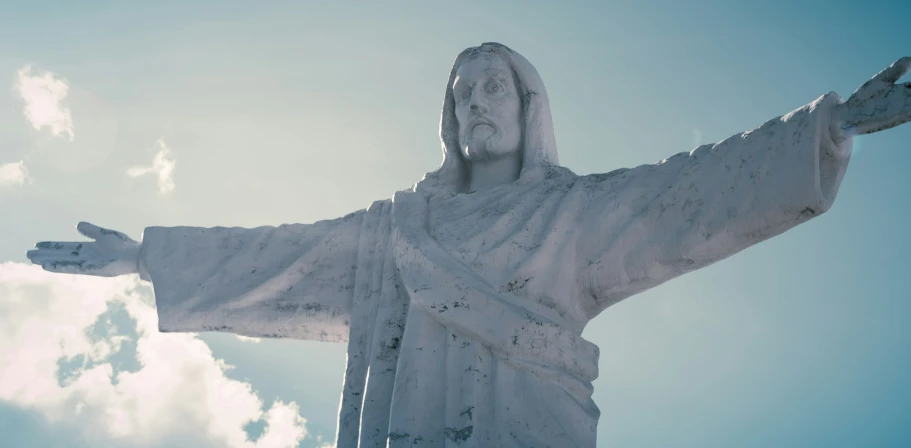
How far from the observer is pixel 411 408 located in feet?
19.5

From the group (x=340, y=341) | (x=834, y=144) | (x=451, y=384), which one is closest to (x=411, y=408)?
(x=451, y=384)

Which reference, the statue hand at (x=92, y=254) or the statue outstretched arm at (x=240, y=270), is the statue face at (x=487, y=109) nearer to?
the statue outstretched arm at (x=240, y=270)

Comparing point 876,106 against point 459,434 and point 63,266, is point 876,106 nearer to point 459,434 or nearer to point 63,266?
point 459,434

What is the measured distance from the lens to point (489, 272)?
638cm

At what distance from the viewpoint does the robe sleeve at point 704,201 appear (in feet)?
18.9

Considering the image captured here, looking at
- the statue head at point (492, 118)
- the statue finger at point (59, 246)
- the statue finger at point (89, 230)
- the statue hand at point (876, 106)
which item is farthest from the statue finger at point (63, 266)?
the statue hand at point (876, 106)

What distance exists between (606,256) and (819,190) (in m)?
1.38

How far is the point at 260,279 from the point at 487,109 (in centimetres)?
208

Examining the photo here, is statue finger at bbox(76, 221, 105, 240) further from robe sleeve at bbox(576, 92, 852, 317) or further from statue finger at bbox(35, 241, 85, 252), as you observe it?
robe sleeve at bbox(576, 92, 852, 317)

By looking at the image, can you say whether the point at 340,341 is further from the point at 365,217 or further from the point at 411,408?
the point at 411,408

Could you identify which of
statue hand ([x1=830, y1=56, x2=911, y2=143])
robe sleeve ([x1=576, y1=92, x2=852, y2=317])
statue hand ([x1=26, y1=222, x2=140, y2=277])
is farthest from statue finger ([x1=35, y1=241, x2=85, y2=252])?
statue hand ([x1=830, y1=56, x2=911, y2=143])

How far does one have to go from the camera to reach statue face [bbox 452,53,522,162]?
7465 millimetres

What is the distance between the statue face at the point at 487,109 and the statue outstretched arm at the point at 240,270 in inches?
40.8

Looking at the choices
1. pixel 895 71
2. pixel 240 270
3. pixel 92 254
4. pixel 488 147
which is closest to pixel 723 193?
pixel 895 71
